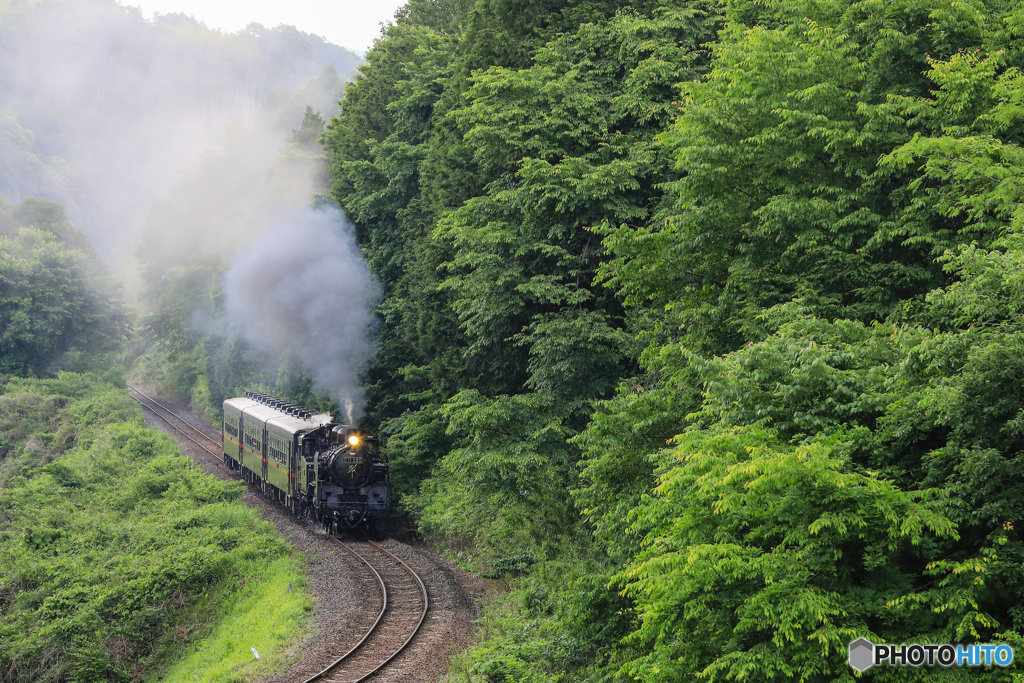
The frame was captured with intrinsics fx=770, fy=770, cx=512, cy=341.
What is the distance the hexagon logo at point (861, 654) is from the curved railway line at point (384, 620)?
8.90 meters

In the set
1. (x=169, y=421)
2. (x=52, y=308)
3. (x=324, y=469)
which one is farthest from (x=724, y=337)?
(x=52, y=308)

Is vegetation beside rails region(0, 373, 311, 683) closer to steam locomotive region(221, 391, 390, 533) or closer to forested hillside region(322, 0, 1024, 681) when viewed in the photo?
steam locomotive region(221, 391, 390, 533)

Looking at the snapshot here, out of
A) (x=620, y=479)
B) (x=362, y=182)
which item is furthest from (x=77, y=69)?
(x=620, y=479)

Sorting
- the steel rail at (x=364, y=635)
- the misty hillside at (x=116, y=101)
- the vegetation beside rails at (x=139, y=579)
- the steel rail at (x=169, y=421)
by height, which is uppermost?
the misty hillside at (x=116, y=101)

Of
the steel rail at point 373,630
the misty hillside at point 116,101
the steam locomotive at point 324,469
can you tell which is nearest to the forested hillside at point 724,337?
the steel rail at point 373,630

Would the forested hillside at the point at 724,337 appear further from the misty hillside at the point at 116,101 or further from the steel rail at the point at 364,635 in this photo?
the misty hillside at the point at 116,101

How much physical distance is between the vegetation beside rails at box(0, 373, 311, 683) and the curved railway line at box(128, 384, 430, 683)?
4.69 ft

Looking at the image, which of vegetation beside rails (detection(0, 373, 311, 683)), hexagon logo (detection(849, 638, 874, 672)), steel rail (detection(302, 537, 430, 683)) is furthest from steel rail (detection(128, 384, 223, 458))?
hexagon logo (detection(849, 638, 874, 672))

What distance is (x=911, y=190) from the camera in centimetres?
1349

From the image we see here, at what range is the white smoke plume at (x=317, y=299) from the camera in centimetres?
2867

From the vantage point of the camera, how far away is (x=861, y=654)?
26.7 feet

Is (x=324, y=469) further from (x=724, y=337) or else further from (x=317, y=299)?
(x=724, y=337)

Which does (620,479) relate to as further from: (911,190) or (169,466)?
(169,466)

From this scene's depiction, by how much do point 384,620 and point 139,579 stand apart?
Result: 21.4 feet
